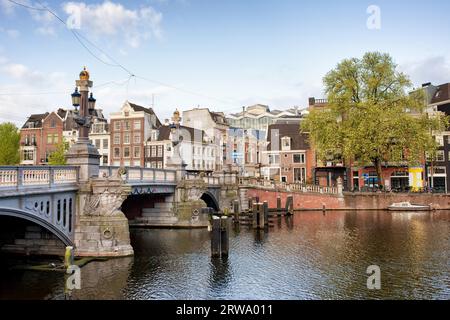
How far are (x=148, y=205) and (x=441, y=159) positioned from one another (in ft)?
159

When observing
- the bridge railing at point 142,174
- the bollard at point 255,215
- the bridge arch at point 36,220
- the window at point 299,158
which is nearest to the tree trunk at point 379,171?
the window at point 299,158

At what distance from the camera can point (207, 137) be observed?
82.3m

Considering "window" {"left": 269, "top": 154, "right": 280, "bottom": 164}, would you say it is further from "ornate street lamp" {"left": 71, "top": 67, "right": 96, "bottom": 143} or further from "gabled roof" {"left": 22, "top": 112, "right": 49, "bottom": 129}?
"ornate street lamp" {"left": 71, "top": 67, "right": 96, "bottom": 143}

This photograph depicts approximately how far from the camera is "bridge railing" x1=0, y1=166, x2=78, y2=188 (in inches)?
661

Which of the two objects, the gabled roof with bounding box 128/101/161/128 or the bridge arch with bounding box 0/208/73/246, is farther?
the gabled roof with bounding box 128/101/161/128

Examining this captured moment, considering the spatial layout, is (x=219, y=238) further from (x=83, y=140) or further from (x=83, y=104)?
(x=83, y=104)

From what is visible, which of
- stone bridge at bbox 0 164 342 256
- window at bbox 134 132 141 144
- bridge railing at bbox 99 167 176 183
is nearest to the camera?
stone bridge at bbox 0 164 342 256

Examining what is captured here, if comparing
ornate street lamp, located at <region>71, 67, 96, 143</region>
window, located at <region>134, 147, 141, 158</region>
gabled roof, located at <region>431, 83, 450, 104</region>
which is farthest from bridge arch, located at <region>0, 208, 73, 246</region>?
gabled roof, located at <region>431, 83, 450, 104</region>

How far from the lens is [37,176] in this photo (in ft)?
62.7

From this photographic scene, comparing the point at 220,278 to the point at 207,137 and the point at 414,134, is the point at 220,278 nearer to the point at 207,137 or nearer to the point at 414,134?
the point at 414,134

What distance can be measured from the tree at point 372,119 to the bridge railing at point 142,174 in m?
26.5

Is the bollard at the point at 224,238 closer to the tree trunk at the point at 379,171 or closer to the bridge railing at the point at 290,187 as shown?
the bridge railing at the point at 290,187

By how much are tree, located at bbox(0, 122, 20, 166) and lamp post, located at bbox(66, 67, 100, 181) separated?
149 ft
